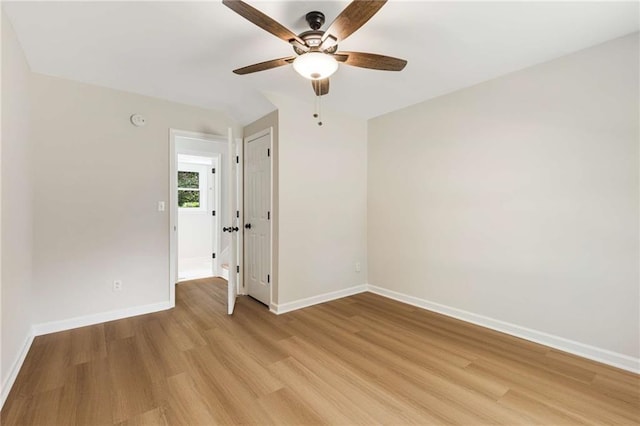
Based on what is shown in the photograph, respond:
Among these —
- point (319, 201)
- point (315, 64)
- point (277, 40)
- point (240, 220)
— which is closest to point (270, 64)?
point (277, 40)

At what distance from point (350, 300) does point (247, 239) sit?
5.30 feet

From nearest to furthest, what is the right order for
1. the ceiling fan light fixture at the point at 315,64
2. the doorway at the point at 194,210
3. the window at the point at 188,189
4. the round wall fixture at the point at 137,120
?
the ceiling fan light fixture at the point at 315,64 → the round wall fixture at the point at 137,120 → the doorway at the point at 194,210 → the window at the point at 188,189

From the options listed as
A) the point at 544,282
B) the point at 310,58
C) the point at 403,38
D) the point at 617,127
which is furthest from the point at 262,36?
the point at 544,282

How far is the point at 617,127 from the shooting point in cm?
219

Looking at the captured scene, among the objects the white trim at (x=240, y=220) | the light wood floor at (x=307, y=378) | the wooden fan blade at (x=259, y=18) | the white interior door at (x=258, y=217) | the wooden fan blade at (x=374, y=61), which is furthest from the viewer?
the white trim at (x=240, y=220)

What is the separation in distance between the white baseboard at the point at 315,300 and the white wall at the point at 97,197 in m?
1.38

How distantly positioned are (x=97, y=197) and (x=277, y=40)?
2.47 metres

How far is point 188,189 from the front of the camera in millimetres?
6496

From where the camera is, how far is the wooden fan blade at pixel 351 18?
143 cm

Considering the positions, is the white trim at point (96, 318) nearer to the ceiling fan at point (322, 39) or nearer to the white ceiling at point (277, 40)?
the white ceiling at point (277, 40)

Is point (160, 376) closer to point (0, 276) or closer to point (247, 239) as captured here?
point (0, 276)

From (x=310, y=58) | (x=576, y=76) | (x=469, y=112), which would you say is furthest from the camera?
(x=469, y=112)

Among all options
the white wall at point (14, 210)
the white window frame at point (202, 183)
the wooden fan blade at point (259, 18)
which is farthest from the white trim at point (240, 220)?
the white window frame at point (202, 183)

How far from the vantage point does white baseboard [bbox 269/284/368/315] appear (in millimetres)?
3318
